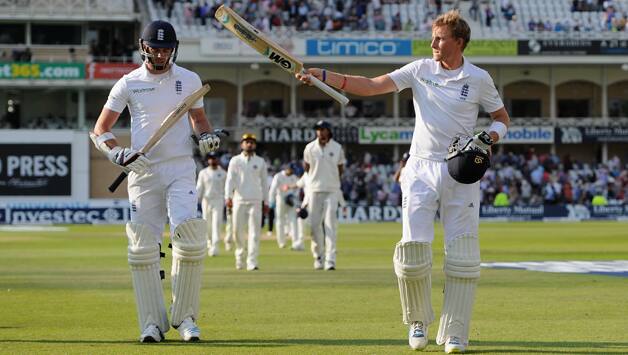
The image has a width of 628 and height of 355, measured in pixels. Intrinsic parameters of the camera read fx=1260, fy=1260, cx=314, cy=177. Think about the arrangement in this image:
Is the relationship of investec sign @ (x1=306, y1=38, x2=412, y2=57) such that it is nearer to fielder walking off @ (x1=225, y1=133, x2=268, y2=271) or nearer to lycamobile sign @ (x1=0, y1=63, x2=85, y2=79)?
lycamobile sign @ (x1=0, y1=63, x2=85, y2=79)

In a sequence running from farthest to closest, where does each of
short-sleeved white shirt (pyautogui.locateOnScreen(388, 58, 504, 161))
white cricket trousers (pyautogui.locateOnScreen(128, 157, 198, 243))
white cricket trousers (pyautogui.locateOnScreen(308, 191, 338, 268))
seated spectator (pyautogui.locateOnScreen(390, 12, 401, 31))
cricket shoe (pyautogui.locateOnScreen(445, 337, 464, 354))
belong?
seated spectator (pyautogui.locateOnScreen(390, 12, 401, 31))
white cricket trousers (pyautogui.locateOnScreen(308, 191, 338, 268))
white cricket trousers (pyautogui.locateOnScreen(128, 157, 198, 243))
short-sleeved white shirt (pyautogui.locateOnScreen(388, 58, 504, 161))
cricket shoe (pyautogui.locateOnScreen(445, 337, 464, 354))

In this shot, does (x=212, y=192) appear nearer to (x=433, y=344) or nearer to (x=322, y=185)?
(x=322, y=185)

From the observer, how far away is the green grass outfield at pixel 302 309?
10.1 m

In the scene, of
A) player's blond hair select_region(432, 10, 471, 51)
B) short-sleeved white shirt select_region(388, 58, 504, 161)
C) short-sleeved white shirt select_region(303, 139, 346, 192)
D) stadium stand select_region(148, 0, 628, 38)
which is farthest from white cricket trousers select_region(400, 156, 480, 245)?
stadium stand select_region(148, 0, 628, 38)

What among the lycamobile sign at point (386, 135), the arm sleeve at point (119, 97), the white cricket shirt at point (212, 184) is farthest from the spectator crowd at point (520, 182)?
the arm sleeve at point (119, 97)

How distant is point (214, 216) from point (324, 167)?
6.58 meters

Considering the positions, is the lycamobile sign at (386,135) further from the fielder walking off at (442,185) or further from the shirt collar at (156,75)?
the fielder walking off at (442,185)

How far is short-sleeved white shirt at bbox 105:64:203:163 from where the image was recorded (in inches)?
422

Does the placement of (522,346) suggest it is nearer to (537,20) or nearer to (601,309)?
(601,309)

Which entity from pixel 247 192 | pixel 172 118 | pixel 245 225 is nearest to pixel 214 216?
pixel 245 225

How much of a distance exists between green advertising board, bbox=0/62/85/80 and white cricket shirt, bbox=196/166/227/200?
31060 mm

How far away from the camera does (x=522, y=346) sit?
32.3 ft

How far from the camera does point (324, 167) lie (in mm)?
21500

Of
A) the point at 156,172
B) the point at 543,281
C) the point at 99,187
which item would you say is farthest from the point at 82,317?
the point at 99,187
